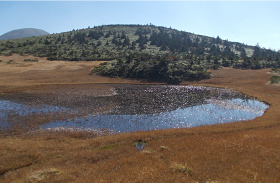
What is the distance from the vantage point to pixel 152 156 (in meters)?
14.4

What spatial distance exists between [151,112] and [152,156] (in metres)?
15.5

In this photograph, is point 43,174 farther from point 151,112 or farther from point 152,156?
point 151,112

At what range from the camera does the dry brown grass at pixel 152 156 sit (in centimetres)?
1123

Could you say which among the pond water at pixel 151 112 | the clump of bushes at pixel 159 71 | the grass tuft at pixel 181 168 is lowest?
the pond water at pixel 151 112

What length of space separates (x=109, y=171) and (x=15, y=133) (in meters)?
14.6

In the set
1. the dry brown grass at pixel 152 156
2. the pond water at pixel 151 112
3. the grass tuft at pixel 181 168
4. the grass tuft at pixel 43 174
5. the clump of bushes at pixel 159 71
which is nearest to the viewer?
the grass tuft at pixel 43 174

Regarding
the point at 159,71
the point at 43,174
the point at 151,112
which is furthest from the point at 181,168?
the point at 159,71

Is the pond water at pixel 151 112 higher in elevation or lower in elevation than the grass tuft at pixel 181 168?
lower

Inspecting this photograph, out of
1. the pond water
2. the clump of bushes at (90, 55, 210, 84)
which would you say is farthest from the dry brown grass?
the clump of bushes at (90, 55, 210, 84)

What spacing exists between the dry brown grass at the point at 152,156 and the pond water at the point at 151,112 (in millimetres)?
3233

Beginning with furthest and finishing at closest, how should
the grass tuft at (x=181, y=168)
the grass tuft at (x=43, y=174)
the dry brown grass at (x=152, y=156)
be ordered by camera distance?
the grass tuft at (x=181, y=168)
the dry brown grass at (x=152, y=156)
the grass tuft at (x=43, y=174)

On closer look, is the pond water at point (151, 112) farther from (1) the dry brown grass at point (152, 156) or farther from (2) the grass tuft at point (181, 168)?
(2) the grass tuft at point (181, 168)

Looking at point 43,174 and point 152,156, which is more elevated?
point 152,156

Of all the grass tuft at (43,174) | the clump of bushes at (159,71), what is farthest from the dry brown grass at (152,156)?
the clump of bushes at (159,71)
